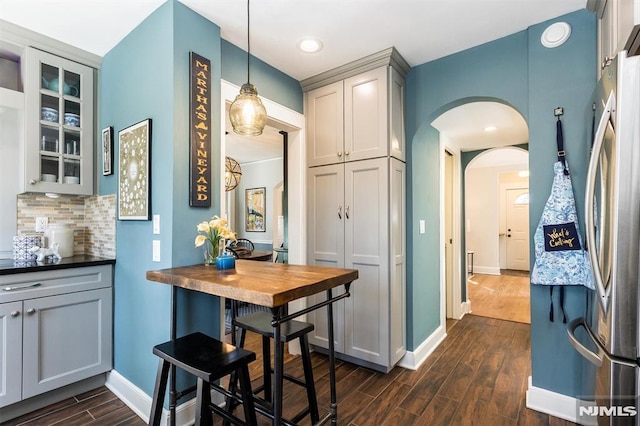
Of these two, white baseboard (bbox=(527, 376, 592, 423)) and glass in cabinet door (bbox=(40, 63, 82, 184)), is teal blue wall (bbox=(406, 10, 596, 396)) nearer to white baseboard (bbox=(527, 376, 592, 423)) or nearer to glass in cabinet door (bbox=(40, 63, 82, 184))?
white baseboard (bbox=(527, 376, 592, 423))

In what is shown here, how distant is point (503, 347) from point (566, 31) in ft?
8.93

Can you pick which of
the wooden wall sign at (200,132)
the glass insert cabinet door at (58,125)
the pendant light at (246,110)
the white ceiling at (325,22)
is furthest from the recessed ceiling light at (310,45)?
the glass insert cabinet door at (58,125)

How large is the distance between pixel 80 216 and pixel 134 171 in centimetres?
107

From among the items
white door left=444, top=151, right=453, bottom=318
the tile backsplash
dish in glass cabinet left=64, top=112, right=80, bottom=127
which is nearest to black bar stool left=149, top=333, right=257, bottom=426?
the tile backsplash

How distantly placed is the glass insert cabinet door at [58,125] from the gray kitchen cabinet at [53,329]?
2.31ft

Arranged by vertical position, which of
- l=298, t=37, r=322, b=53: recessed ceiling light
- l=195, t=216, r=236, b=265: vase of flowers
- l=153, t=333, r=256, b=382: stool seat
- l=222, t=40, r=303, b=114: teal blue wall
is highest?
l=298, t=37, r=322, b=53: recessed ceiling light

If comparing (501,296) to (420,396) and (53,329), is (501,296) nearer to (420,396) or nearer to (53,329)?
(420,396)

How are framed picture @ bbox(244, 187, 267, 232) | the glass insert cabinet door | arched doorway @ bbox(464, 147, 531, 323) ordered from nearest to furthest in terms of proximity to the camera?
the glass insert cabinet door
arched doorway @ bbox(464, 147, 531, 323)
framed picture @ bbox(244, 187, 267, 232)

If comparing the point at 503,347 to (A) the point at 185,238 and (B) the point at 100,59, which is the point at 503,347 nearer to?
(A) the point at 185,238

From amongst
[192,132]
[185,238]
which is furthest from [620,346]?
[192,132]

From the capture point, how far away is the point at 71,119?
238 cm

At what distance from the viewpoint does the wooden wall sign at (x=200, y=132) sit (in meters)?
1.87

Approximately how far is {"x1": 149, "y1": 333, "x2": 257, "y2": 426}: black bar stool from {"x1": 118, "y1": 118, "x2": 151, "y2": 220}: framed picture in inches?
35.9

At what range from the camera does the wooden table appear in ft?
3.77
